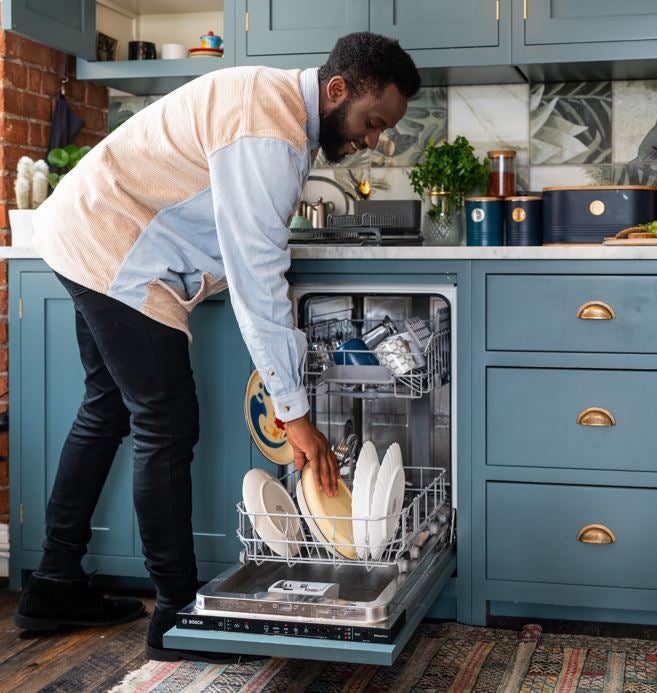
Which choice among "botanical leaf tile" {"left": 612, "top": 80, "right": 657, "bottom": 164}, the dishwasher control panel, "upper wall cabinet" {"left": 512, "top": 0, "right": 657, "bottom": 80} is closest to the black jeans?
the dishwasher control panel

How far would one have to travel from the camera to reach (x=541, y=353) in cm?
246

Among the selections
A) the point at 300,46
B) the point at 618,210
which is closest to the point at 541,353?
the point at 618,210

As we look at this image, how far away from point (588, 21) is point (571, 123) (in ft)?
1.29

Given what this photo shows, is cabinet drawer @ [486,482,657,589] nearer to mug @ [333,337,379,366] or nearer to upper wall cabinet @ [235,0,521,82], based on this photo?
mug @ [333,337,379,366]

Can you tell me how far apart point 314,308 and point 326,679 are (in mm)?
1082

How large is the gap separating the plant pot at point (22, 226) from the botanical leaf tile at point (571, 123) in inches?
58.7

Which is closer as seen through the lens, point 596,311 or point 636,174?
point 596,311

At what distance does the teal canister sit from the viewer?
3.04m

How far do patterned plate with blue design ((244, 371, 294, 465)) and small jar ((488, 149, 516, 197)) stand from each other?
3.30ft

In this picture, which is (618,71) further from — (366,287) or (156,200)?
(156,200)

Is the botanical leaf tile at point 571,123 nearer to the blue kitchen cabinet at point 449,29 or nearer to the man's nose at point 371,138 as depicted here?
the blue kitchen cabinet at point 449,29

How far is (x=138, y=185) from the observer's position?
2.21 m

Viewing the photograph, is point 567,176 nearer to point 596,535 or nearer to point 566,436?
point 566,436

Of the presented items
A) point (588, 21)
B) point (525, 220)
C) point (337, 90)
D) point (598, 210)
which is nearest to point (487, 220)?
point (525, 220)
